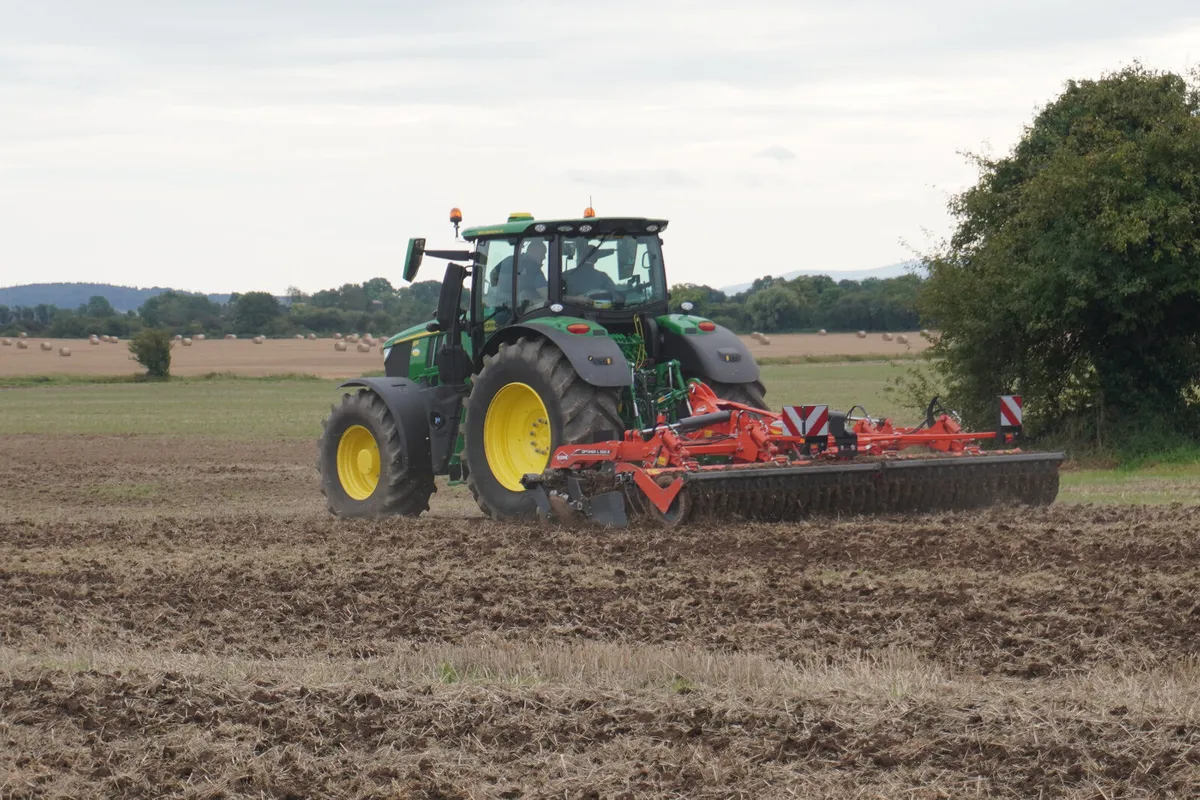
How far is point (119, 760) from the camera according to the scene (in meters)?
5.07

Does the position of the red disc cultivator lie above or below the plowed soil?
above

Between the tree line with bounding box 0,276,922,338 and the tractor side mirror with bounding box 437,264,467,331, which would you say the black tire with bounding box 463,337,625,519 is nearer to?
the tractor side mirror with bounding box 437,264,467,331

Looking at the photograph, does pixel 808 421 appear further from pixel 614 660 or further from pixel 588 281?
pixel 614 660

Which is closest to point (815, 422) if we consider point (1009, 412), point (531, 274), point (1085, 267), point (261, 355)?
point (1009, 412)

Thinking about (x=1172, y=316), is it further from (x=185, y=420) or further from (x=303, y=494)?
(x=185, y=420)

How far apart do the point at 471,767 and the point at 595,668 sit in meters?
1.28

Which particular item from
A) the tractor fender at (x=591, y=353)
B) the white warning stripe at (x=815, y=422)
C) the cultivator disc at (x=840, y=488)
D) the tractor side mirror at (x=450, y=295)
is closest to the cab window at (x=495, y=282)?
the tractor side mirror at (x=450, y=295)

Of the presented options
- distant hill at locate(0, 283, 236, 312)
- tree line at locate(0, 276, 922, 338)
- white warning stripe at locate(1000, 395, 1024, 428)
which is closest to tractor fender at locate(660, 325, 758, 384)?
white warning stripe at locate(1000, 395, 1024, 428)

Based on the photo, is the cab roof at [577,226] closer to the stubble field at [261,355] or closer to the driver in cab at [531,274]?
the driver in cab at [531,274]

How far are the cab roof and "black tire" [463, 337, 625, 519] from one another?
2.79 ft

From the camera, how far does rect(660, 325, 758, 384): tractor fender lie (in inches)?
466

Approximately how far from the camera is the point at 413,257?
39.6 feet

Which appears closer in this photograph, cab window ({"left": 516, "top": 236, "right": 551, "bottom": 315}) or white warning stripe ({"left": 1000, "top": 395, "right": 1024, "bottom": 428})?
cab window ({"left": 516, "top": 236, "right": 551, "bottom": 315})

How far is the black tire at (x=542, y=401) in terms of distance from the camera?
10906 mm
